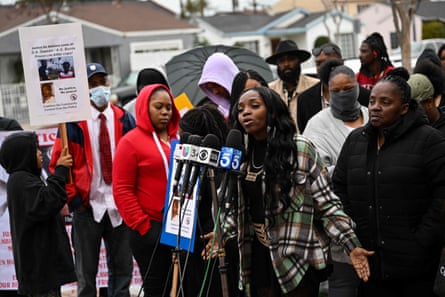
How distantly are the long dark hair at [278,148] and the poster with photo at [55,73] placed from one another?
243 cm

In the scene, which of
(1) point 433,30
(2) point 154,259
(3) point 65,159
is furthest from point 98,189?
(1) point 433,30

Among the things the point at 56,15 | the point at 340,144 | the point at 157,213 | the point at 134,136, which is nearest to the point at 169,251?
the point at 157,213

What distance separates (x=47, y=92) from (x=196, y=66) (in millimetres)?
2549

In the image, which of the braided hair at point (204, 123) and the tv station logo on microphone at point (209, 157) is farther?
the braided hair at point (204, 123)

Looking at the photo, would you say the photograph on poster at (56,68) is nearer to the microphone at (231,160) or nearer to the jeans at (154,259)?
the jeans at (154,259)

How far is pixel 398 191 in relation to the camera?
229 inches

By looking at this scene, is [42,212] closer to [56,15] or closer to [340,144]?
[340,144]

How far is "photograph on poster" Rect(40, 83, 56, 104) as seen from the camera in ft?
25.5

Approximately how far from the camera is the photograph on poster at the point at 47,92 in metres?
7.76

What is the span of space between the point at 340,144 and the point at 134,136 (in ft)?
5.31

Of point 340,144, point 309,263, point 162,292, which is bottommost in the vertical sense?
point 162,292

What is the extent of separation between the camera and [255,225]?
19.5 feet

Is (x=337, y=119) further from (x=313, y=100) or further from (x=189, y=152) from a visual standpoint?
(x=189, y=152)

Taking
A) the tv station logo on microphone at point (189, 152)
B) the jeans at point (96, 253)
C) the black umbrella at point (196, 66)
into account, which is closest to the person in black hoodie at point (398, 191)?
the tv station logo on microphone at point (189, 152)
